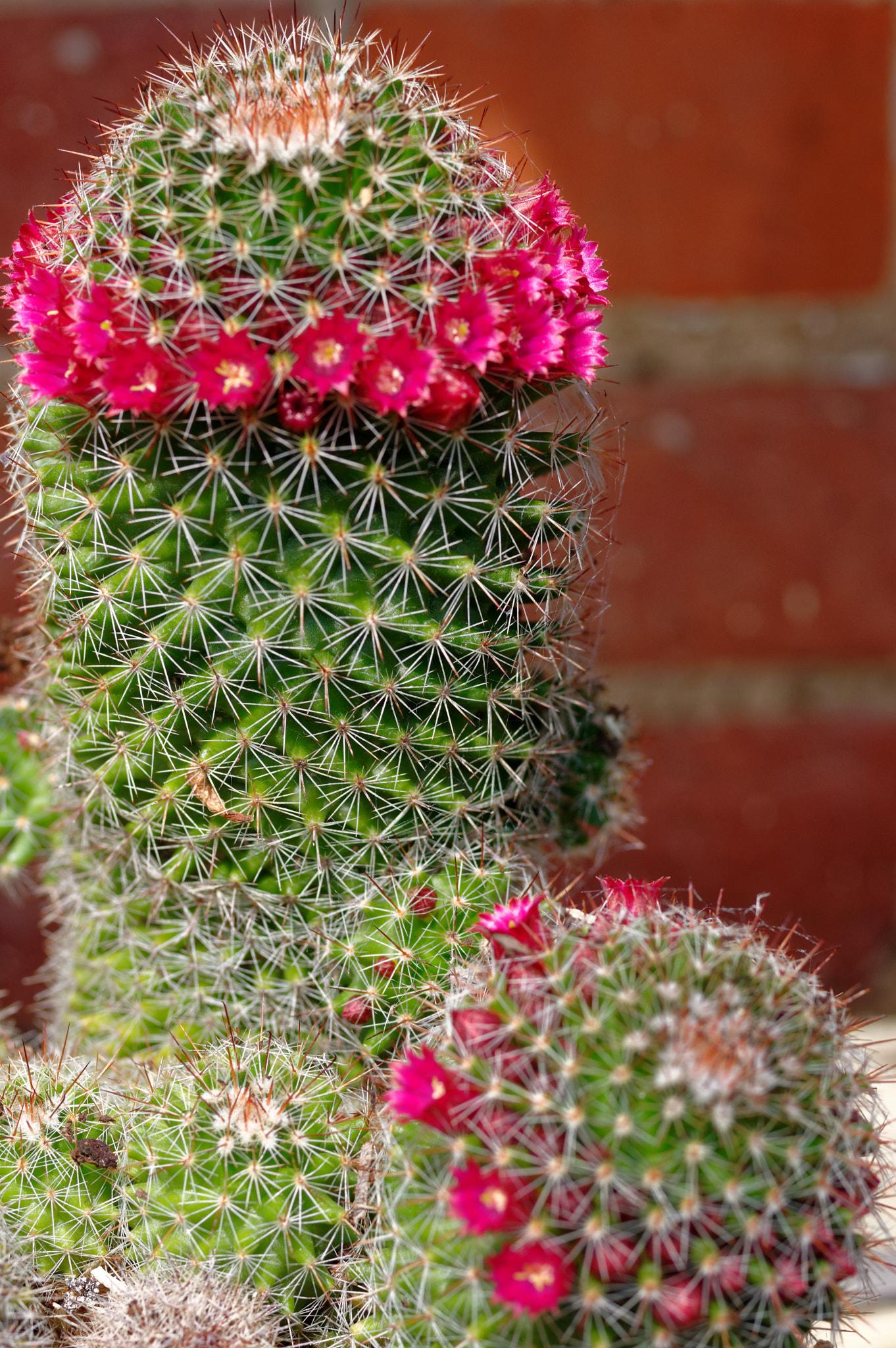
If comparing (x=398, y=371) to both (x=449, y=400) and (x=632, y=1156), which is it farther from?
(x=632, y=1156)

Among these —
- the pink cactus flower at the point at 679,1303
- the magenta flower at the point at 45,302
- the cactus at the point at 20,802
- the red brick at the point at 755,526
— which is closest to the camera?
the pink cactus flower at the point at 679,1303

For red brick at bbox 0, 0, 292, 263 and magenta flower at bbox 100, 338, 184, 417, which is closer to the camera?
magenta flower at bbox 100, 338, 184, 417

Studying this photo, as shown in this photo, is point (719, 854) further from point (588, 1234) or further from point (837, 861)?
point (588, 1234)

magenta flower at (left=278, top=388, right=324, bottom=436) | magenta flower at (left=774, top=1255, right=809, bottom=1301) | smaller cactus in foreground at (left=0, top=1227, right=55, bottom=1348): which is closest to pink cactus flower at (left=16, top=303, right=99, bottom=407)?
magenta flower at (left=278, top=388, right=324, bottom=436)

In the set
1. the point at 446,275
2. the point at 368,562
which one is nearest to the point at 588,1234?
the point at 368,562

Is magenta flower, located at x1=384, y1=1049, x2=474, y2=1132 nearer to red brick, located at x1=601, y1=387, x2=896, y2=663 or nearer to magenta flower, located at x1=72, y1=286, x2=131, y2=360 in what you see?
magenta flower, located at x1=72, y1=286, x2=131, y2=360

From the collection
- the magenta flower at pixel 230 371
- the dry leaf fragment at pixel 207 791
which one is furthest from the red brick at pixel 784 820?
the magenta flower at pixel 230 371

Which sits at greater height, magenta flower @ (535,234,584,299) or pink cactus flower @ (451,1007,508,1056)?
magenta flower @ (535,234,584,299)

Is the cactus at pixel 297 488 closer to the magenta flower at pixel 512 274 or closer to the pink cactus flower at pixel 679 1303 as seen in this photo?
the magenta flower at pixel 512 274
